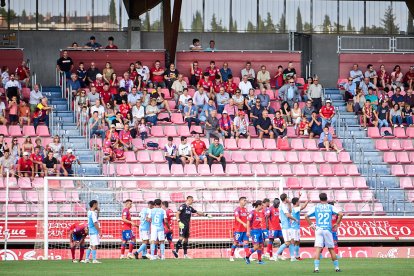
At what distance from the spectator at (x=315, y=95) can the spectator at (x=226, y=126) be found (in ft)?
11.9

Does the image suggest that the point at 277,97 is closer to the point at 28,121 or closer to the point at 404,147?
the point at 404,147

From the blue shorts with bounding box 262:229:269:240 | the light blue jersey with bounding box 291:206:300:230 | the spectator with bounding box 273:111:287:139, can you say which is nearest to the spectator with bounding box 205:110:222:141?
the spectator with bounding box 273:111:287:139

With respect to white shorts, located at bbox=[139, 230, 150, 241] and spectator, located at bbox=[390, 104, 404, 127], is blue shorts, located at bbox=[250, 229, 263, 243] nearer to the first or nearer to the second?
white shorts, located at bbox=[139, 230, 150, 241]

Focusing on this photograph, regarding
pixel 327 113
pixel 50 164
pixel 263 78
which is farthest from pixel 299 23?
pixel 50 164

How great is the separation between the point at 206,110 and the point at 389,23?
1186 cm

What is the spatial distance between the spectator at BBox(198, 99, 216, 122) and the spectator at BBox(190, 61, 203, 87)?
2.12 metres

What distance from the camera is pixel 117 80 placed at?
36750mm

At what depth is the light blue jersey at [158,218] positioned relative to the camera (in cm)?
2778

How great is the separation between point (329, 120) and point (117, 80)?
7.37 meters

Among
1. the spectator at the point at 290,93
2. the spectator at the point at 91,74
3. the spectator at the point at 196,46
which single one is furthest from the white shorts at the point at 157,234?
the spectator at the point at 196,46

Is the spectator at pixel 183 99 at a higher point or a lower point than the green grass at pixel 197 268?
higher

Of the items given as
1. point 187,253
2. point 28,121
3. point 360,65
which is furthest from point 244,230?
point 360,65

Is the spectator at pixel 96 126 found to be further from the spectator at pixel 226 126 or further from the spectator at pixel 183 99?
the spectator at pixel 226 126

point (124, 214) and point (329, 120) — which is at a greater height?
point (329, 120)
